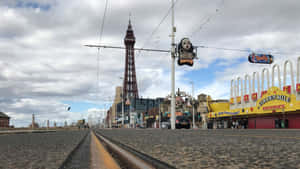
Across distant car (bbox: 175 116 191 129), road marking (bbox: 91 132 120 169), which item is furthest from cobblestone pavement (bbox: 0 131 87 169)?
distant car (bbox: 175 116 191 129)

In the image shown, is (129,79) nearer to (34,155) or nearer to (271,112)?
(271,112)

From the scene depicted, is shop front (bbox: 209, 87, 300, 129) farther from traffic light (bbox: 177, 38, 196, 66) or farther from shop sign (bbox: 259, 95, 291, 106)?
traffic light (bbox: 177, 38, 196, 66)

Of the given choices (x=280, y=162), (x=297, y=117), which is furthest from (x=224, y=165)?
(x=297, y=117)

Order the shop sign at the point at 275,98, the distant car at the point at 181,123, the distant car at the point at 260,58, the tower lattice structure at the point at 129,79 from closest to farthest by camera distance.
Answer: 1. the distant car at the point at 260,58
2. the shop sign at the point at 275,98
3. the distant car at the point at 181,123
4. the tower lattice structure at the point at 129,79

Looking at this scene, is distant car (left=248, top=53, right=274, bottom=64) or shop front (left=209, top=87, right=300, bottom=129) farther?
shop front (left=209, top=87, right=300, bottom=129)

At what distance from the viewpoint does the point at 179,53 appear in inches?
1122

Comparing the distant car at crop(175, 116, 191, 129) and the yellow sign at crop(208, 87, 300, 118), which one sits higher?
the yellow sign at crop(208, 87, 300, 118)

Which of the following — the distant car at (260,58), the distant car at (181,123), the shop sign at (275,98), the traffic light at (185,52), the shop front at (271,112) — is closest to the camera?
the traffic light at (185,52)

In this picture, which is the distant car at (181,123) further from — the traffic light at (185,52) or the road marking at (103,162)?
the road marking at (103,162)

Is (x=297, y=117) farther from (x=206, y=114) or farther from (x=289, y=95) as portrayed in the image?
(x=206, y=114)

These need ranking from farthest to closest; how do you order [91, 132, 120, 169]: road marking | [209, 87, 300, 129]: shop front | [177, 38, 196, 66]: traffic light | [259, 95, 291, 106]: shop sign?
[259, 95, 291, 106]: shop sign < [209, 87, 300, 129]: shop front < [177, 38, 196, 66]: traffic light < [91, 132, 120, 169]: road marking

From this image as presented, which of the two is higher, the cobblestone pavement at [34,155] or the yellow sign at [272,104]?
the yellow sign at [272,104]

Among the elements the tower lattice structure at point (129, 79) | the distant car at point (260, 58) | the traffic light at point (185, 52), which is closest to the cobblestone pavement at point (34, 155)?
the traffic light at point (185, 52)

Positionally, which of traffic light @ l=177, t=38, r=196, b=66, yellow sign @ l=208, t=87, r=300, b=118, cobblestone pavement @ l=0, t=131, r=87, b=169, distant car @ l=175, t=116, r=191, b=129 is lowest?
distant car @ l=175, t=116, r=191, b=129
